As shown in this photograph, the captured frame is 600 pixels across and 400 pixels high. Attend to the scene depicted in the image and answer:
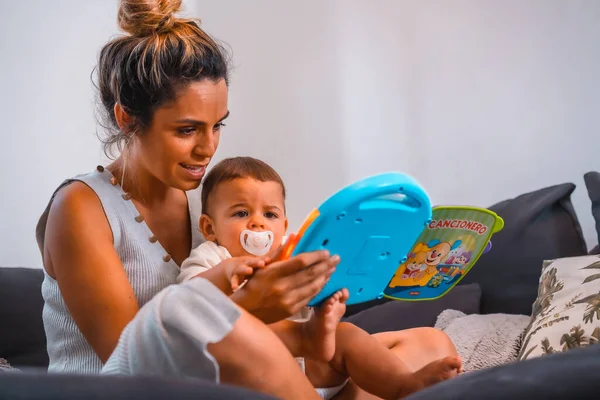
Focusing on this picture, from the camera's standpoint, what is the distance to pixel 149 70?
4.53ft

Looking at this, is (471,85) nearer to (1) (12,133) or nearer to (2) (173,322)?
(1) (12,133)

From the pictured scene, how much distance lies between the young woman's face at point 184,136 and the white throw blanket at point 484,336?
723mm

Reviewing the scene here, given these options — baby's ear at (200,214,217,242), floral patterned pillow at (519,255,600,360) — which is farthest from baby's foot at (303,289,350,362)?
floral patterned pillow at (519,255,600,360)

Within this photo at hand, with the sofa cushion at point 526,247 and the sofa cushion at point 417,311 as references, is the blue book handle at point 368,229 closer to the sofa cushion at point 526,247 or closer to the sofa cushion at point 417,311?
the sofa cushion at point 417,311

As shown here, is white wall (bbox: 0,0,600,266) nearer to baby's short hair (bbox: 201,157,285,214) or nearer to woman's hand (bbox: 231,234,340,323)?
baby's short hair (bbox: 201,157,285,214)

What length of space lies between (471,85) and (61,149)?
4.66 ft

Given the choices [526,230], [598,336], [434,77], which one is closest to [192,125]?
[598,336]

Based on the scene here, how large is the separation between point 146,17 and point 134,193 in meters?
0.34

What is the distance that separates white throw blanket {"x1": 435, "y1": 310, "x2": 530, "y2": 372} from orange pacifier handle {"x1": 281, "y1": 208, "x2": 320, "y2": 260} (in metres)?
0.70

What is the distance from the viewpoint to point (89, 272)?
1236mm

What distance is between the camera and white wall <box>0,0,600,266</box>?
7.75ft

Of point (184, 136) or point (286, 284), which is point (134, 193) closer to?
point (184, 136)

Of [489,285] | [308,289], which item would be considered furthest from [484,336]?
[308,289]

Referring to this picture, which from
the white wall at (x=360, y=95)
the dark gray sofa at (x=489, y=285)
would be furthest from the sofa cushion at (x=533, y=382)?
the white wall at (x=360, y=95)
